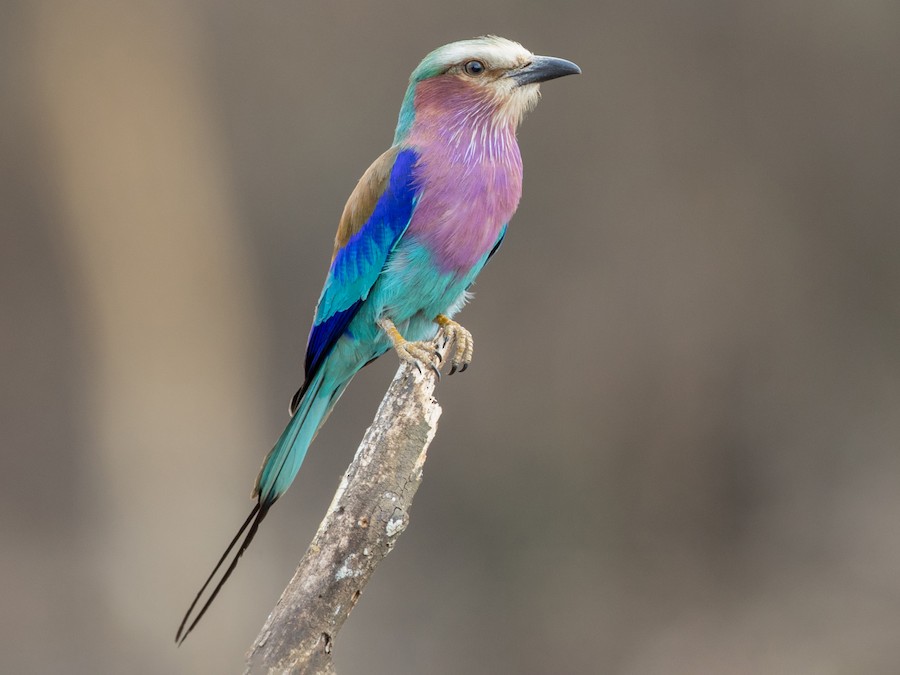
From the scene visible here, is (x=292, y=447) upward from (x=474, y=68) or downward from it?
downward

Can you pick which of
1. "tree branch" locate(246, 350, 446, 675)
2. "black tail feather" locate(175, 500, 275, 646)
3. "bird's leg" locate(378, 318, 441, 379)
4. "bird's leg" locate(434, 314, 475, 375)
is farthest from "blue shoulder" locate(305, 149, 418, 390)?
"tree branch" locate(246, 350, 446, 675)

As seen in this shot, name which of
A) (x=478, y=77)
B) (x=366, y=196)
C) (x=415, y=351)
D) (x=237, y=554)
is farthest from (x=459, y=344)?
(x=237, y=554)

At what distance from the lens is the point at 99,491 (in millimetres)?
4656

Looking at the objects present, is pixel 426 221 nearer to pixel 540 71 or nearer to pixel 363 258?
pixel 363 258

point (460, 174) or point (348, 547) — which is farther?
point (460, 174)

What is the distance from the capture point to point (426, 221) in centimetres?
241

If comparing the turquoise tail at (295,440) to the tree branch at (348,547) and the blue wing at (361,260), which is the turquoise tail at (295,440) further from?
the tree branch at (348,547)

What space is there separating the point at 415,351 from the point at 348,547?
1.92 ft

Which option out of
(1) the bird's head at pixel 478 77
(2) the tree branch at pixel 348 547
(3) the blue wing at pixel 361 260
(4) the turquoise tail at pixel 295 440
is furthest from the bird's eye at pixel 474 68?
(2) the tree branch at pixel 348 547

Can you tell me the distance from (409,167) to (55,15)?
2.57m

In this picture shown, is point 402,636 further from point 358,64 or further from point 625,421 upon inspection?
point 358,64

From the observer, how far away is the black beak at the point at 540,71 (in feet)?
8.19

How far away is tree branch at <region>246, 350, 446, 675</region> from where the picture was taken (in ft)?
5.98

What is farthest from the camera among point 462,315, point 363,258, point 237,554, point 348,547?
point 462,315
